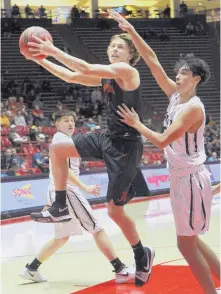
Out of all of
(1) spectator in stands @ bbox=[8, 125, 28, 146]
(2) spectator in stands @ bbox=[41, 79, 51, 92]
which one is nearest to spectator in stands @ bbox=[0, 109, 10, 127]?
(1) spectator in stands @ bbox=[8, 125, 28, 146]

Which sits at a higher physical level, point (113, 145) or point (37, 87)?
point (113, 145)

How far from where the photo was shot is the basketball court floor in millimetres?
5285

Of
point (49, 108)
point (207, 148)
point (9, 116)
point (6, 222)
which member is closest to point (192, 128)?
point (6, 222)

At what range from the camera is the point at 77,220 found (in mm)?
5723

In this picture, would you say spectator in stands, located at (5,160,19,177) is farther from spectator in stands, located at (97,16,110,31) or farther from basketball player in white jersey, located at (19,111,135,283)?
spectator in stands, located at (97,16,110,31)

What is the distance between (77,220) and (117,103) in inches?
56.3

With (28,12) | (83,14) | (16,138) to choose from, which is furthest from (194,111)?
(83,14)

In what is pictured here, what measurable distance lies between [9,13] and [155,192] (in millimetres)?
11981

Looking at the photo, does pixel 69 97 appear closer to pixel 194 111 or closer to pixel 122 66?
pixel 122 66

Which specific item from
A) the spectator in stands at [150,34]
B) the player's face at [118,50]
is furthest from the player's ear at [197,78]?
the spectator in stands at [150,34]

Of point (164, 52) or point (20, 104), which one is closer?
point (20, 104)

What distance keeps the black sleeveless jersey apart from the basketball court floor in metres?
1.30

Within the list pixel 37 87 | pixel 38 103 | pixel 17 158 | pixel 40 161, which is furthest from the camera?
pixel 37 87

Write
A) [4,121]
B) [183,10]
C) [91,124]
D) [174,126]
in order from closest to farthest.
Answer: [174,126] → [4,121] → [91,124] → [183,10]
